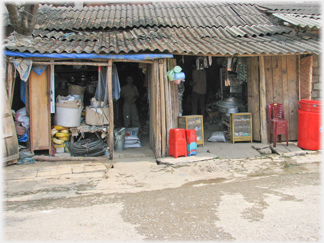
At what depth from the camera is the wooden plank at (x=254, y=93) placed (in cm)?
934

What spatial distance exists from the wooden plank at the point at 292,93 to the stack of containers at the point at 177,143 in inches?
146

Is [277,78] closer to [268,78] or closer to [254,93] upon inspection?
[268,78]

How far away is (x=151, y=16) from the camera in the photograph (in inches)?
425

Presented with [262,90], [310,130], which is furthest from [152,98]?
[310,130]

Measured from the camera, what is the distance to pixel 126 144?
950 cm

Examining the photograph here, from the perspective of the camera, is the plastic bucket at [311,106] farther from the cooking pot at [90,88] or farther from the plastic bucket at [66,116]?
the cooking pot at [90,88]

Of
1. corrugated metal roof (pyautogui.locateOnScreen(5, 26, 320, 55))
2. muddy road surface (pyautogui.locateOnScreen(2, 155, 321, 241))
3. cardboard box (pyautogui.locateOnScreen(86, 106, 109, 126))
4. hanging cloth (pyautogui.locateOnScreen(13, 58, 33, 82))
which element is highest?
corrugated metal roof (pyautogui.locateOnScreen(5, 26, 320, 55))

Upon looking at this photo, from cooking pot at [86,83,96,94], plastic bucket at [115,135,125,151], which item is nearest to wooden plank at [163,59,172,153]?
plastic bucket at [115,135,125,151]

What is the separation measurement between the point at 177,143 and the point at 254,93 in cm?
325

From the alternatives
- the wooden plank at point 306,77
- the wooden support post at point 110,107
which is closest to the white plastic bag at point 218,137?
the wooden plank at point 306,77

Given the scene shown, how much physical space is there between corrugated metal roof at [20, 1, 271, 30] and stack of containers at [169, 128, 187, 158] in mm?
4084

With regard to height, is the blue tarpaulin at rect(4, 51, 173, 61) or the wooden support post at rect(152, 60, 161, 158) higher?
the blue tarpaulin at rect(4, 51, 173, 61)

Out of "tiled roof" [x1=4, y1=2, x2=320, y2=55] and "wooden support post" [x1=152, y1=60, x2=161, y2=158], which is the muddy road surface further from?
"tiled roof" [x1=4, y1=2, x2=320, y2=55]

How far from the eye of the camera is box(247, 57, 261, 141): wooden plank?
9.34 m
